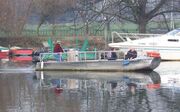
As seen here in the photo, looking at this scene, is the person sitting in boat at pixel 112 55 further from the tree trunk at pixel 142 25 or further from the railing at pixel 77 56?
the tree trunk at pixel 142 25

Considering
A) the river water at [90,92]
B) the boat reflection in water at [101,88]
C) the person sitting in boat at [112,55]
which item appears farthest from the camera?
the person sitting in boat at [112,55]

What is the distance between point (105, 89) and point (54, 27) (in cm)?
5321

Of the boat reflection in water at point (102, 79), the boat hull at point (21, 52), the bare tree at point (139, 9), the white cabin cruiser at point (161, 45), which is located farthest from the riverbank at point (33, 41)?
the boat reflection in water at point (102, 79)

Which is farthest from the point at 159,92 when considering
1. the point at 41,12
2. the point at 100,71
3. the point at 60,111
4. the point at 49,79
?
the point at 41,12

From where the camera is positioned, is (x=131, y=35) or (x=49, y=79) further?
(x=131, y=35)

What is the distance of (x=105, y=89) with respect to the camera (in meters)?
25.4

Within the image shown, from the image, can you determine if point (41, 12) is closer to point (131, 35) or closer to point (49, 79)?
point (131, 35)

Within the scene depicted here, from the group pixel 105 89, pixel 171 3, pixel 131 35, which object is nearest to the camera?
pixel 105 89

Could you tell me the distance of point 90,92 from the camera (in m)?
24.2

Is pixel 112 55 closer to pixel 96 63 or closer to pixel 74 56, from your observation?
pixel 96 63

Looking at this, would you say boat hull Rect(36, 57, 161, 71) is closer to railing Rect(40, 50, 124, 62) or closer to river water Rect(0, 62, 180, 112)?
railing Rect(40, 50, 124, 62)

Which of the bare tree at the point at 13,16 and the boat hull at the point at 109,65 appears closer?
the boat hull at the point at 109,65

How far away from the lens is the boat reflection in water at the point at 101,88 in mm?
19984

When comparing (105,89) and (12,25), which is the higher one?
(12,25)
